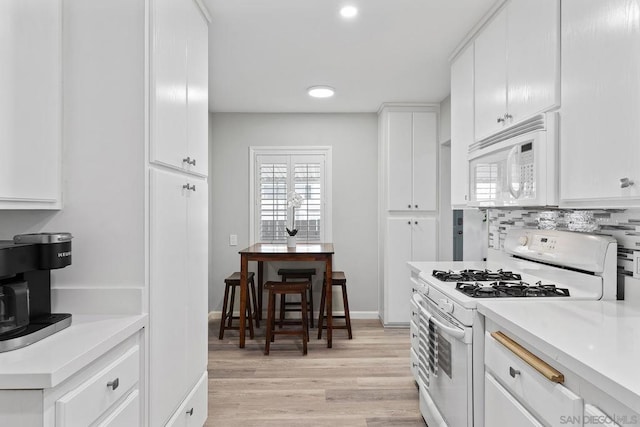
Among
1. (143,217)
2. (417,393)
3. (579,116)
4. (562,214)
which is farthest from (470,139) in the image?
(143,217)

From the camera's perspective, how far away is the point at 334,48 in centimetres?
286

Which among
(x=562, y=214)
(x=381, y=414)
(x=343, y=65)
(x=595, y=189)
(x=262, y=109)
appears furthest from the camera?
(x=262, y=109)

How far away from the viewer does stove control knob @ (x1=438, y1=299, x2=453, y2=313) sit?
1867mm

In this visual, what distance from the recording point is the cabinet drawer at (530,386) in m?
1.08

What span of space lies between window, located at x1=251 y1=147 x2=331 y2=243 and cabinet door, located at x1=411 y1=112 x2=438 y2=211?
104 cm

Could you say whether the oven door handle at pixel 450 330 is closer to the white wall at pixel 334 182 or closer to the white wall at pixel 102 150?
the white wall at pixel 102 150

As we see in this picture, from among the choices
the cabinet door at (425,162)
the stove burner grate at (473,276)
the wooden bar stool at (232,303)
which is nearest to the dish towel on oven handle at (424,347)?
the stove burner grate at (473,276)

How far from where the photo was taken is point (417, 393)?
2.80 metres

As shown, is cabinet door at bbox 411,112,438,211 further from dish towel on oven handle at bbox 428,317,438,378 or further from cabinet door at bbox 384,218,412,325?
dish towel on oven handle at bbox 428,317,438,378

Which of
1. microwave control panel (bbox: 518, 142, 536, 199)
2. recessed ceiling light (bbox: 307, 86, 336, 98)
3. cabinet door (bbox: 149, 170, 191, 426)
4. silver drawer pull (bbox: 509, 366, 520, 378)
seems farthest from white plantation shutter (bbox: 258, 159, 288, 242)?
silver drawer pull (bbox: 509, 366, 520, 378)

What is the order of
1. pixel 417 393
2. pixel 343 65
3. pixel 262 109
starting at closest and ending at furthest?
pixel 417 393 → pixel 343 65 → pixel 262 109

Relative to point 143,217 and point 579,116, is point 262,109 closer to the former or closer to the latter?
point 143,217

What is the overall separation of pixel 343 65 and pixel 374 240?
2244mm

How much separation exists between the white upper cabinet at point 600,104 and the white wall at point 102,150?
1748mm
